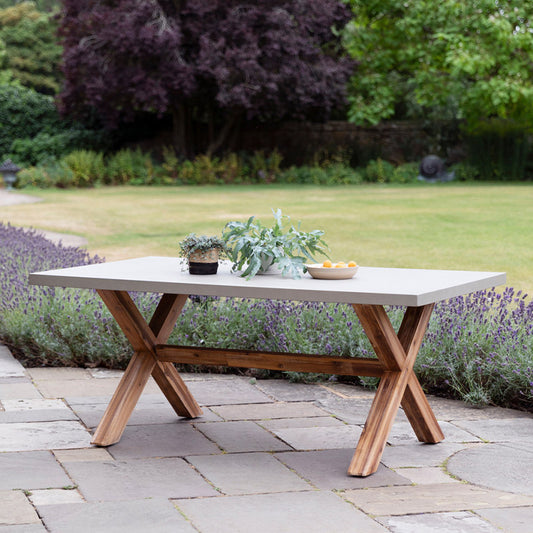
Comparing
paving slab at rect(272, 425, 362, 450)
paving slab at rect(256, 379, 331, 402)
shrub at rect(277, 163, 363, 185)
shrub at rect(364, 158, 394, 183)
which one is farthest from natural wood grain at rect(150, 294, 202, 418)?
shrub at rect(364, 158, 394, 183)

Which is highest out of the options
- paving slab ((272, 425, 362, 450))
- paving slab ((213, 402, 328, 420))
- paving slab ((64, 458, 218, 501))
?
paving slab ((64, 458, 218, 501))

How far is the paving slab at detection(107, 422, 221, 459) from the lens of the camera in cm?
338

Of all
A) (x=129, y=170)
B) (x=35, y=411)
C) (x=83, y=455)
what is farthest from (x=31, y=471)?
(x=129, y=170)

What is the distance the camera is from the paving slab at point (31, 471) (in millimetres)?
2965

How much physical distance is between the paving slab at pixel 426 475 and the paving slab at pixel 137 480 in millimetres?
701

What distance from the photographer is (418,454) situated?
3385 millimetres

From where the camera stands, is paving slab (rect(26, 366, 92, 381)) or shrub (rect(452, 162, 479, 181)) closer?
paving slab (rect(26, 366, 92, 381))

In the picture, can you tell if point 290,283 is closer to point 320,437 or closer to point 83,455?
point 320,437

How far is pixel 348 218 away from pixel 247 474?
10.0 m

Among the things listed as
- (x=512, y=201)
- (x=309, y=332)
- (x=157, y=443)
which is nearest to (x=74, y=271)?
(x=157, y=443)

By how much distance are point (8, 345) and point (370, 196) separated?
12.3m

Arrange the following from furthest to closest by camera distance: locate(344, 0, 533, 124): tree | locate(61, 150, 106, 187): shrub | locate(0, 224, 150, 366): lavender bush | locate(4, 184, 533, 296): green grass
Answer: locate(344, 0, 533, 124): tree → locate(61, 150, 106, 187): shrub → locate(4, 184, 533, 296): green grass → locate(0, 224, 150, 366): lavender bush

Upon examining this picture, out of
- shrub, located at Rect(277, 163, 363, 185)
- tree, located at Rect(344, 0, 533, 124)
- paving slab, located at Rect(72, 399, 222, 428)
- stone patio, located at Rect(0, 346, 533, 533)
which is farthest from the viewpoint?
shrub, located at Rect(277, 163, 363, 185)

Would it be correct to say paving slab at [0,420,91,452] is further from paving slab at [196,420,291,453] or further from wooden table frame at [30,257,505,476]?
paving slab at [196,420,291,453]
